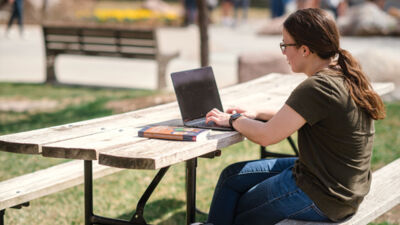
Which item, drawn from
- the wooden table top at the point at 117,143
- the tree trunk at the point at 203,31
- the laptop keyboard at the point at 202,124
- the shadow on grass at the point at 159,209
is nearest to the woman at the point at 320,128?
the laptop keyboard at the point at 202,124

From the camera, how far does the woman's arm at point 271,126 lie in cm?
271

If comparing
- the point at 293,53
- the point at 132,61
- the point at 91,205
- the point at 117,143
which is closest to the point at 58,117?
the point at 91,205

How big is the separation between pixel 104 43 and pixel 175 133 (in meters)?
7.25

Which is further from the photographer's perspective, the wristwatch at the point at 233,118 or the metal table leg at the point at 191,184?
the metal table leg at the point at 191,184

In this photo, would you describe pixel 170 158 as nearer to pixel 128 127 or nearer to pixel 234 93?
pixel 128 127

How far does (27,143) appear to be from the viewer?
268 centimetres

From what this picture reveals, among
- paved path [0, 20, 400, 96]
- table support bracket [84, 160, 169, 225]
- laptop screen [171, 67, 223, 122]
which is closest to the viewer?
laptop screen [171, 67, 223, 122]

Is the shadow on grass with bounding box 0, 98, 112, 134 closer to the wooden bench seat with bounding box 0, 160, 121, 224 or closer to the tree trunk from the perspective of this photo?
the tree trunk

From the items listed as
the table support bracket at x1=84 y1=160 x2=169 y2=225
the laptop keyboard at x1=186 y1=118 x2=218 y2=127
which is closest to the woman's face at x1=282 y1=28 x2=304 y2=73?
the laptop keyboard at x1=186 y1=118 x2=218 y2=127

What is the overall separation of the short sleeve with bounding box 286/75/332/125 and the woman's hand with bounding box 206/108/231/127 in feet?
1.41

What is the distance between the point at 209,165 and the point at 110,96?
134 inches

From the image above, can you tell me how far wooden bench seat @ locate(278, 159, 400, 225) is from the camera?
297cm

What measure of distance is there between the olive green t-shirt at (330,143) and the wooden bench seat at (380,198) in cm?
16

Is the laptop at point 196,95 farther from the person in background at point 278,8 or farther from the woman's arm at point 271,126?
the person in background at point 278,8
